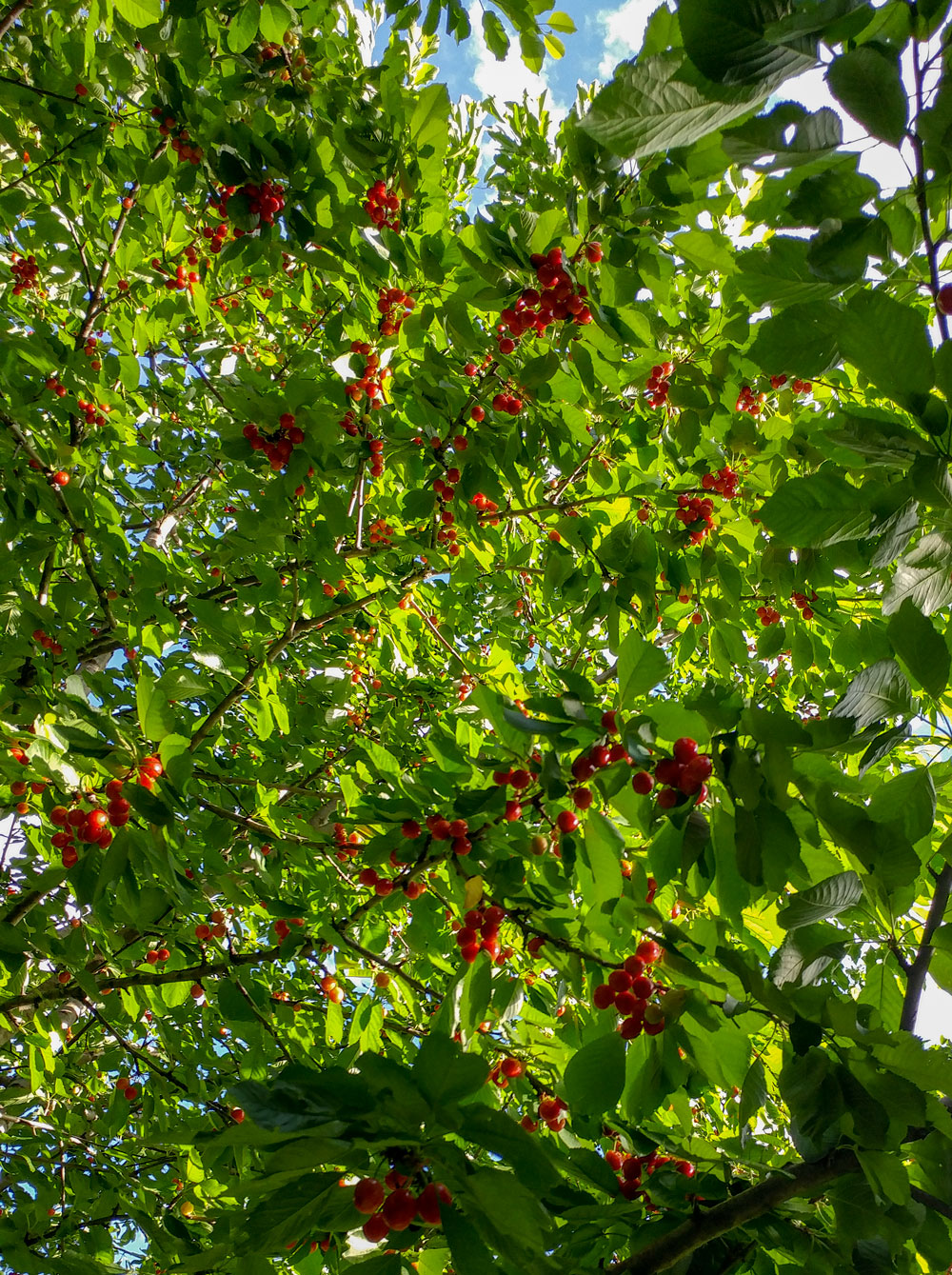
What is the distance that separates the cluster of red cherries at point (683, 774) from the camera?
52.5 inches

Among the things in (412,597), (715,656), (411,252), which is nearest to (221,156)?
(411,252)

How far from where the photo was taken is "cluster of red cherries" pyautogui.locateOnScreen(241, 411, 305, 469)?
246 centimetres

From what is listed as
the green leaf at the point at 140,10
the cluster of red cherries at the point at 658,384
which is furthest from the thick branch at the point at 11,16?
the cluster of red cherries at the point at 658,384

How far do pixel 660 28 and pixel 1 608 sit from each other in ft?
9.15

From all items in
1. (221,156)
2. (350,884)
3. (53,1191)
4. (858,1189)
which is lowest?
(858,1189)

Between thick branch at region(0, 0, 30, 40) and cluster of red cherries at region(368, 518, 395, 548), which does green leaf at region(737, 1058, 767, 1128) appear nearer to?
cluster of red cherries at region(368, 518, 395, 548)

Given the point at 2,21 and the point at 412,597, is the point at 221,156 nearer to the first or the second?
the point at 2,21

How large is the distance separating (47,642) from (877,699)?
9.70ft

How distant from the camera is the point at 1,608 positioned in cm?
288

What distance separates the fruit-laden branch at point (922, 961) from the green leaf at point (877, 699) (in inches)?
16.1

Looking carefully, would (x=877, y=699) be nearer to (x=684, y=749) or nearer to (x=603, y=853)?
(x=684, y=749)

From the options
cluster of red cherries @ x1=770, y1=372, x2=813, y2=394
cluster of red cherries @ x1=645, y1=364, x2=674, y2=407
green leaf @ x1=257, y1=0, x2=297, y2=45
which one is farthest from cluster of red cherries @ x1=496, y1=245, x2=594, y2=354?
green leaf @ x1=257, y1=0, x2=297, y2=45

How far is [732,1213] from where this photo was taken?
125cm

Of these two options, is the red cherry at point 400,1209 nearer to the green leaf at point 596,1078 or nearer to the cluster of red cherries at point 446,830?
the green leaf at point 596,1078
